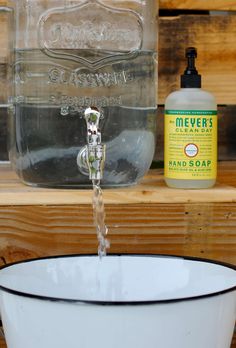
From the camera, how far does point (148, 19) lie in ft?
3.45

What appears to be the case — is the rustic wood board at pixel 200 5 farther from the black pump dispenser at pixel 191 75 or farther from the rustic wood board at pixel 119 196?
the rustic wood board at pixel 119 196

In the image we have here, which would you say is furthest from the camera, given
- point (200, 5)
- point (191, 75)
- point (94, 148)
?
point (200, 5)

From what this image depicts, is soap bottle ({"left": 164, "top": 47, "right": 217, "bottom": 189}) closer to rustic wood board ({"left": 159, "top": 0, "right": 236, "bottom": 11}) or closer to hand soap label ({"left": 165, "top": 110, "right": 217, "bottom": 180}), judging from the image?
hand soap label ({"left": 165, "top": 110, "right": 217, "bottom": 180})

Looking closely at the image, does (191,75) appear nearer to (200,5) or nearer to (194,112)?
(194,112)

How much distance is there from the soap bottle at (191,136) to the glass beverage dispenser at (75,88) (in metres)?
0.06

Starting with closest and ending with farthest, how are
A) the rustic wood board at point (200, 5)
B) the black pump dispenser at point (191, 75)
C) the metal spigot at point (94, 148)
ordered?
the metal spigot at point (94, 148), the black pump dispenser at point (191, 75), the rustic wood board at point (200, 5)

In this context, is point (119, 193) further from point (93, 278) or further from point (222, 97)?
point (222, 97)

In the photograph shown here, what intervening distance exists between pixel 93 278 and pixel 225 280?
156 millimetres

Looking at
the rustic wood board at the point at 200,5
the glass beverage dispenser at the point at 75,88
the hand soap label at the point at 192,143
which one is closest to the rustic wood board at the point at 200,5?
the rustic wood board at the point at 200,5

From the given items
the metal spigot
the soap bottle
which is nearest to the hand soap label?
the soap bottle

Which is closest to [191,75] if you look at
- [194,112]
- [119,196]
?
[194,112]

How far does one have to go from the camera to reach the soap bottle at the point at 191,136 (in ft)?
3.13

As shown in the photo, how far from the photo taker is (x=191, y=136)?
0.95 meters

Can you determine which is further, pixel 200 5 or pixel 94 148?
pixel 200 5
